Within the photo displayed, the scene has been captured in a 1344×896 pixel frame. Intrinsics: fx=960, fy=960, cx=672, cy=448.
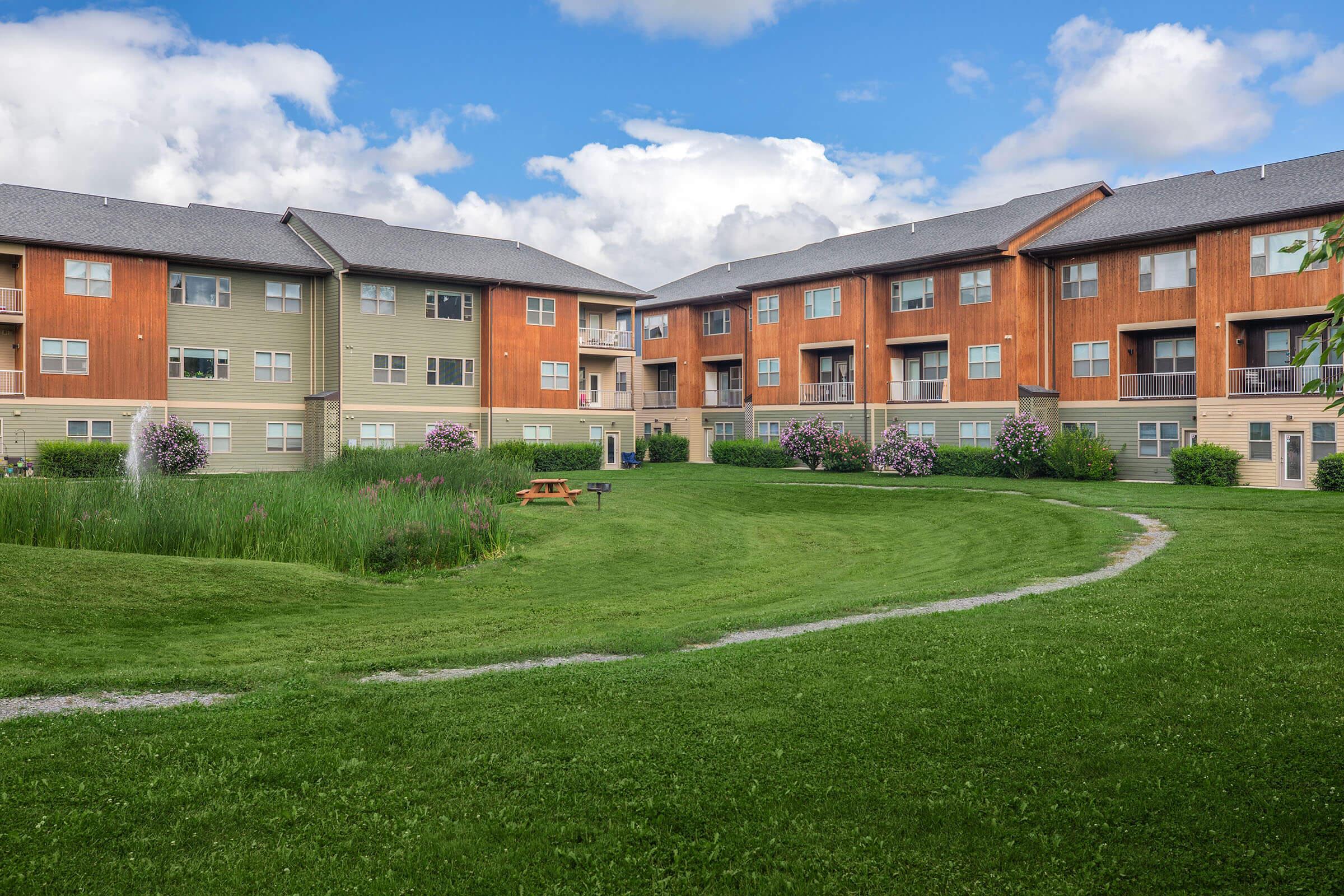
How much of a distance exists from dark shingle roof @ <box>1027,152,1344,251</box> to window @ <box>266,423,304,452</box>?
106 ft

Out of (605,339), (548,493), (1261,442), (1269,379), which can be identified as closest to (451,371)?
(605,339)

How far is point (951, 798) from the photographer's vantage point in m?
5.64

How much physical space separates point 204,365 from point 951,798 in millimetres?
40708

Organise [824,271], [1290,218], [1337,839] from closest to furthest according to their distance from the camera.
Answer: [1337,839] < [1290,218] < [824,271]

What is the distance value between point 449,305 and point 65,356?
1568cm

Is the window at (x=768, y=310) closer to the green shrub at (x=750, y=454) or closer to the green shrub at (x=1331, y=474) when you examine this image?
the green shrub at (x=750, y=454)

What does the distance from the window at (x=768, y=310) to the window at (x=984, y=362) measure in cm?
1133

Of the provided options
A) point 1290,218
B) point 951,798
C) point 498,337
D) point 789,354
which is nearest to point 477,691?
point 951,798

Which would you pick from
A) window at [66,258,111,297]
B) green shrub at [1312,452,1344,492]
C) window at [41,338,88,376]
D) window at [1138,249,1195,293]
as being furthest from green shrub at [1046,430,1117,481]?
window at [41,338,88,376]

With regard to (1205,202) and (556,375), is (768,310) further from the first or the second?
(1205,202)

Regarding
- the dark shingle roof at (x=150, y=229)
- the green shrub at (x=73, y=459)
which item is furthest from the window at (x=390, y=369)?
the green shrub at (x=73, y=459)

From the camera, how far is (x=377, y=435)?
4272 cm

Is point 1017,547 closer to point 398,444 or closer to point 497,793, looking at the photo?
point 497,793

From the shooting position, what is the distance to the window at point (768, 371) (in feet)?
163
